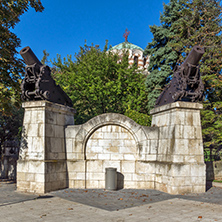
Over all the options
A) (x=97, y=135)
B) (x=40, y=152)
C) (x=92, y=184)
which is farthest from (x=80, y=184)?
(x=40, y=152)

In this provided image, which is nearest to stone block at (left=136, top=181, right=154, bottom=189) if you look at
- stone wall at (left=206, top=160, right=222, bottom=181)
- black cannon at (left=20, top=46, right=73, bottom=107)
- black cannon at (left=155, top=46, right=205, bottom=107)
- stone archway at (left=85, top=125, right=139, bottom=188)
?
stone archway at (left=85, top=125, right=139, bottom=188)

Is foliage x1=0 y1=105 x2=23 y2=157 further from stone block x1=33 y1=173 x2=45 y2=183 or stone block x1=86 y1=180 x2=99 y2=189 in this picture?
stone block x1=33 y1=173 x2=45 y2=183

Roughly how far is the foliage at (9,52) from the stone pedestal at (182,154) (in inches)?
298

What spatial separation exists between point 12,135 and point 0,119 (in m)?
2.21

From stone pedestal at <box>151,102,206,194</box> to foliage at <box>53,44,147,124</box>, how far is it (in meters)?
11.2

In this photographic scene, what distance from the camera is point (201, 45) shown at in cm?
1791

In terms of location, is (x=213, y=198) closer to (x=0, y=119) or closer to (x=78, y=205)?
(x=78, y=205)

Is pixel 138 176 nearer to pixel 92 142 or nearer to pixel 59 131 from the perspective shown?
pixel 92 142

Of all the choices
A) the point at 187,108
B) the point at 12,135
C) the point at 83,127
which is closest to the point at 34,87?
the point at 83,127

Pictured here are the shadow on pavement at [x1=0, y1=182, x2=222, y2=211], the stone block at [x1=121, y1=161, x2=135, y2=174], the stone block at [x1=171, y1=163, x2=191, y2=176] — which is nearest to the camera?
the shadow on pavement at [x1=0, y1=182, x2=222, y2=211]

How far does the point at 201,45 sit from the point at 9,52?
13.3m

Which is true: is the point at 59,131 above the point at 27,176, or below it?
above

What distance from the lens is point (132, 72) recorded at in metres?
24.9

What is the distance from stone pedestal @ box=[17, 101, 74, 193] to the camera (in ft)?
32.4
